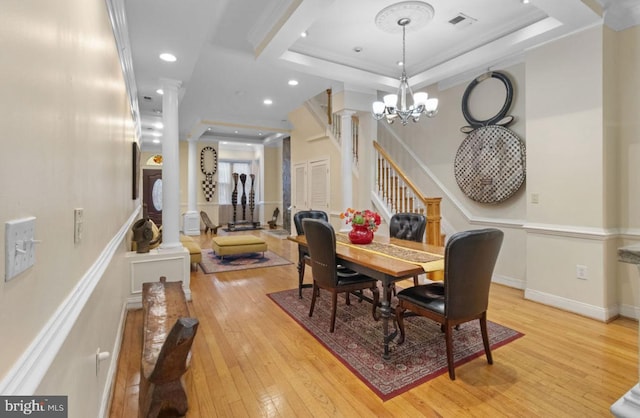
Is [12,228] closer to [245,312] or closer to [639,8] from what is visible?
[245,312]

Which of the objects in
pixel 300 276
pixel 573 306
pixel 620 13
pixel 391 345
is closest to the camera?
pixel 391 345

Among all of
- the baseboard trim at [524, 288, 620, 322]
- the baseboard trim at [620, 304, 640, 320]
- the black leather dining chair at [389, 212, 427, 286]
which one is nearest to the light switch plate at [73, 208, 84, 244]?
the black leather dining chair at [389, 212, 427, 286]

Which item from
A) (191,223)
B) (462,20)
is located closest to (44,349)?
(462,20)

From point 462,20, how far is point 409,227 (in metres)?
2.31

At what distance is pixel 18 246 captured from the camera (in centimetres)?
65

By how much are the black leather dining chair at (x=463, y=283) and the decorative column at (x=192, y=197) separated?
8.09 m

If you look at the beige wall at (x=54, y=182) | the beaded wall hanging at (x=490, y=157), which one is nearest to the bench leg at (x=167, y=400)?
the beige wall at (x=54, y=182)

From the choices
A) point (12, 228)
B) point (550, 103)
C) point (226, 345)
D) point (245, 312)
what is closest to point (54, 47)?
point (12, 228)

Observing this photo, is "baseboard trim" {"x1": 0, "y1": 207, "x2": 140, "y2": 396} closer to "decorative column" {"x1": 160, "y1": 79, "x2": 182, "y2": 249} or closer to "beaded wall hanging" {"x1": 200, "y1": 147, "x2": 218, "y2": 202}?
"decorative column" {"x1": 160, "y1": 79, "x2": 182, "y2": 249}

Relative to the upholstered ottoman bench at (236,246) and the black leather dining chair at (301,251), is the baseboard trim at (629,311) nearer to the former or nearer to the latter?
the black leather dining chair at (301,251)

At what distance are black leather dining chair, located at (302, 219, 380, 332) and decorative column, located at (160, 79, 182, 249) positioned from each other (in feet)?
6.13

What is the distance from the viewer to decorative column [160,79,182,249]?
377cm

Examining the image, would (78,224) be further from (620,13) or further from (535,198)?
(620,13)

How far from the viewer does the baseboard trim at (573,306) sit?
3.04m
